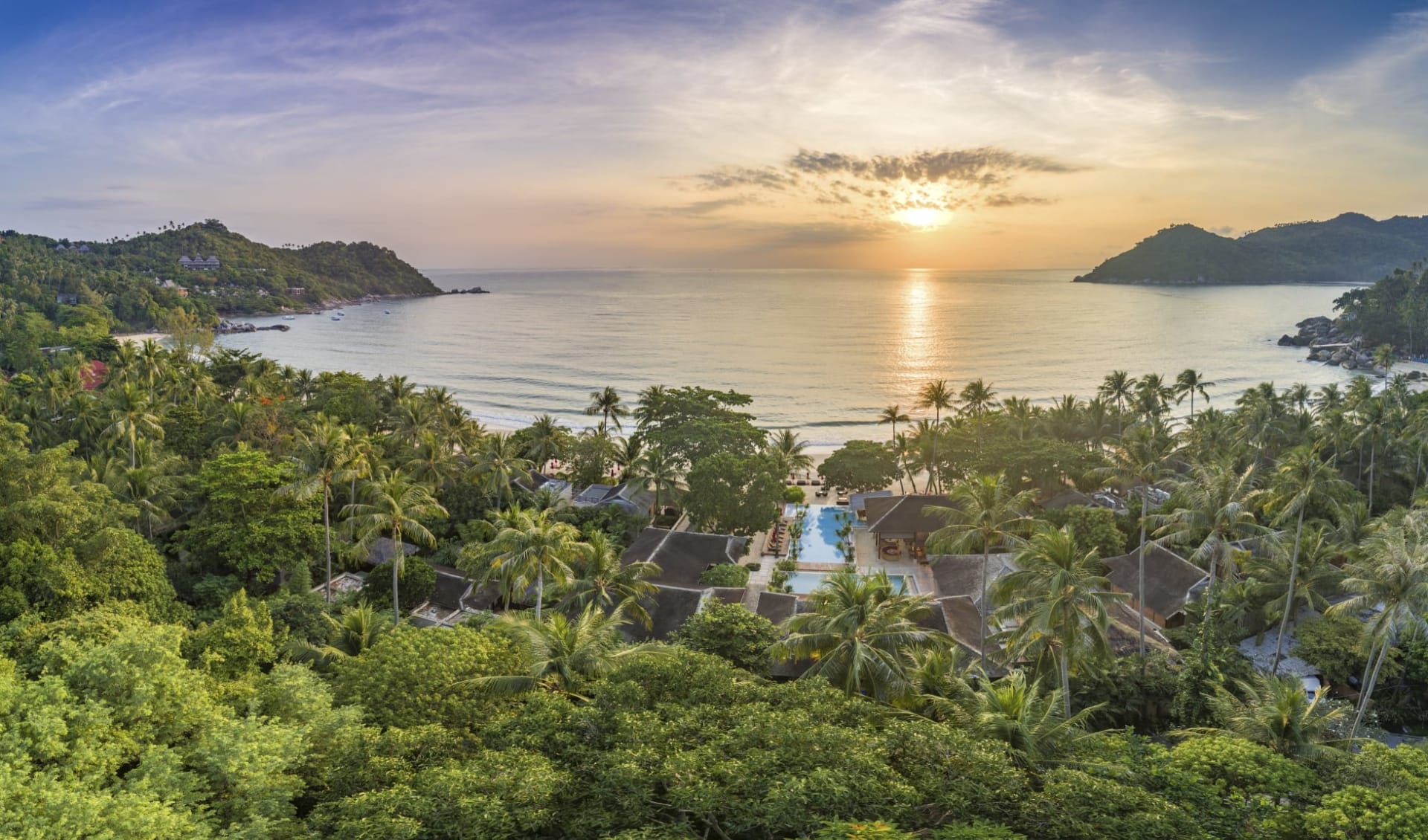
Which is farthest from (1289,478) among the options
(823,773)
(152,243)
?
(152,243)

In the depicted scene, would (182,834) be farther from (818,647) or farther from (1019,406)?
(1019,406)

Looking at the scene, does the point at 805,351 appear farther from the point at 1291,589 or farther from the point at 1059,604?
the point at 1059,604

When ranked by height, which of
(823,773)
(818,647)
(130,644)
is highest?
(130,644)

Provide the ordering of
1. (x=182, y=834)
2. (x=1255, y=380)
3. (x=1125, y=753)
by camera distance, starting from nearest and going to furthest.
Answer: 1. (x=182, y=834)
2. (x=1125, y=753)
3. (x=1255, y=380)

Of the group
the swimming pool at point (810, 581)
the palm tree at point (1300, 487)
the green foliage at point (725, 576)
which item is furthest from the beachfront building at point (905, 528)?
the palm tree at point (1300, 487)

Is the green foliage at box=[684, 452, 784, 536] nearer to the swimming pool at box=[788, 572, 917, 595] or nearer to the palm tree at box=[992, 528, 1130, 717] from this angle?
the swimming pool at box=[788, 572, 917, 595]

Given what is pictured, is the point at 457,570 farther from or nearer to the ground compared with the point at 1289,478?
nearer to the ground

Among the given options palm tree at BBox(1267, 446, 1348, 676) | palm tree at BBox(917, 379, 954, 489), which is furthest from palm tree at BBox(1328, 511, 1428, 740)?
palm tree at BBox(917, 379, 954, 489)

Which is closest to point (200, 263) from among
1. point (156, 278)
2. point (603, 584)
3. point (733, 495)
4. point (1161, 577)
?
point (156, 278)
